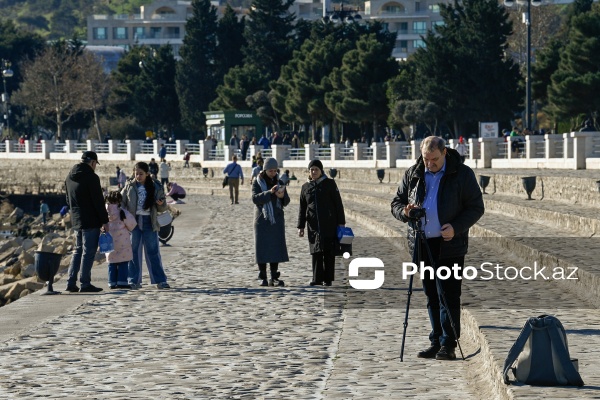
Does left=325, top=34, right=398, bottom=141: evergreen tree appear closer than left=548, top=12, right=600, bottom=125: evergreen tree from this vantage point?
No

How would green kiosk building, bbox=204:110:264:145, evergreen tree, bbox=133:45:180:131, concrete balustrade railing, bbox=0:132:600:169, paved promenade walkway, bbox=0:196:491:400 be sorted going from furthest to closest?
evergreen tree, bbox=133:45:180:131 → green kiosk building, bbox=204:110:264:145 → concrete balustrade railing, bbox=0:132:600:169 → paved promenade walkway, bbox=0:196:491:400

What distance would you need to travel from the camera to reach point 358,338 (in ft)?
36.9

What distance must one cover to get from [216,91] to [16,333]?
81483 mm

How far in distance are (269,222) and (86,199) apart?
2.04 meters

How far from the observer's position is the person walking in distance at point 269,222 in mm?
15508

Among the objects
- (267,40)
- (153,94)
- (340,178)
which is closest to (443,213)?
(340,178)

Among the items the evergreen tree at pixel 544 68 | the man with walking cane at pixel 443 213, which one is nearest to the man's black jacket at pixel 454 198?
the man with walking cane at pixel 443 213

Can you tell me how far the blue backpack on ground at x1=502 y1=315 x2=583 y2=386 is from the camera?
7754 millimetres

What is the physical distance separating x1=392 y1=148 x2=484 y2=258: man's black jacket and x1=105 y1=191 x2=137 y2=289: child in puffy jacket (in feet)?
21.7

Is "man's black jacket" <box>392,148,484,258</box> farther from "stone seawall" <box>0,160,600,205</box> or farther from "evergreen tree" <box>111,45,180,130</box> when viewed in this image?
"evergreen tree" <box>111,45,180,130</box>

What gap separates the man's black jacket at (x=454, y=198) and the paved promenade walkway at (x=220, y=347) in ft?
2.82

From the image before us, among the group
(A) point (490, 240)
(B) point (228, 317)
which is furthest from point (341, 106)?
(B) point (228, 317)

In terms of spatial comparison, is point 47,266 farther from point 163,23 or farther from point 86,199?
point 163,23

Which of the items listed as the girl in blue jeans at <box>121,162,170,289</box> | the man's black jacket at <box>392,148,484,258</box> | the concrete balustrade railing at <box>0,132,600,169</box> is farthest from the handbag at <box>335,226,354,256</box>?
the concrete balustrade railing at <box>0,132,600,169</box>
